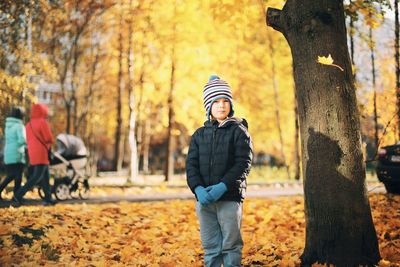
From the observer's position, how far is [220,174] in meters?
3.76

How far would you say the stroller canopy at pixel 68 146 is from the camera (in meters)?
10.6

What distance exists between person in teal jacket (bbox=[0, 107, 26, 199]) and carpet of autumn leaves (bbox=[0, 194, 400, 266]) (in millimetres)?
1582

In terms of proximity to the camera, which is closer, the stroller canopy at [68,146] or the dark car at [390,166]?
the dark car at [390,166]

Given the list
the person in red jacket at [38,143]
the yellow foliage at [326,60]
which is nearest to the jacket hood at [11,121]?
the person in red jacket at [38,143]

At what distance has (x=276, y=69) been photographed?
72.2 feet

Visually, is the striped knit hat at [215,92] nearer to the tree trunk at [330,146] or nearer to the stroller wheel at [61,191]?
the tree trunk at [330,146]

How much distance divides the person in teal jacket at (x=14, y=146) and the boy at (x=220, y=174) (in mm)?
6247

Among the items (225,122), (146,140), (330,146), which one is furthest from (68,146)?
(146,140)

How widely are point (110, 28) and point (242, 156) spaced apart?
17309 mm

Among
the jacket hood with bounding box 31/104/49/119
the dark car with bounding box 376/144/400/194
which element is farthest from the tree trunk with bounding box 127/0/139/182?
the dark car with bounding box 376/144/400/194

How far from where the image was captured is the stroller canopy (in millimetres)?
10578

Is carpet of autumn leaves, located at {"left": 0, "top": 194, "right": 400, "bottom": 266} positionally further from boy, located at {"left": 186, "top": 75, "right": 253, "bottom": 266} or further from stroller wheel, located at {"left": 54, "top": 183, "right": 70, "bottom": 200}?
stroller wheel, located at {"left": 54, "top": 183, "right": 70, "bottom": 200}

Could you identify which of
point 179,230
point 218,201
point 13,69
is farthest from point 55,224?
point 13,69

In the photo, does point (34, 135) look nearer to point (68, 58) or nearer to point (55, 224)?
point (55, 224)
